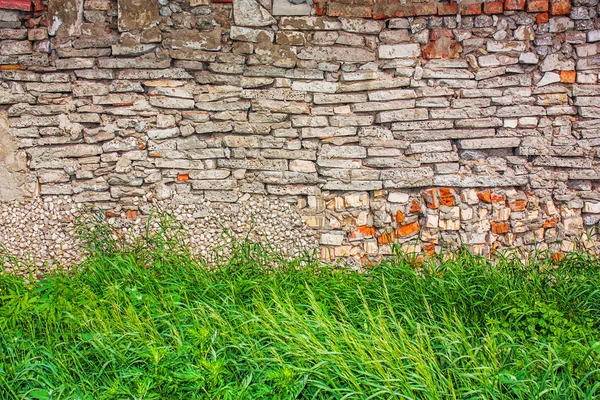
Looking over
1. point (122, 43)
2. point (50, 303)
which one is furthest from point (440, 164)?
point (50, 303)

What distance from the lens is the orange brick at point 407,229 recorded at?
438cm

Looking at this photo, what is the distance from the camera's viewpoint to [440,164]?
434 centimetres

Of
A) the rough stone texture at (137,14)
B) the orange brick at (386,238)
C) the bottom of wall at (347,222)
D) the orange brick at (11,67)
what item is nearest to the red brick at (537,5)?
the bottom of wall at (347,222)

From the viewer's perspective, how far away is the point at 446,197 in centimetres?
436

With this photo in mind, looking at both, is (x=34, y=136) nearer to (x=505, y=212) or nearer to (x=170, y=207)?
(x=170, y=207)

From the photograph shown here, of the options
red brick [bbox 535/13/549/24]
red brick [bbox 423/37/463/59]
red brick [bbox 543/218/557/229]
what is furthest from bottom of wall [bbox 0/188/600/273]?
red brick [bbox 535/13/549/24]

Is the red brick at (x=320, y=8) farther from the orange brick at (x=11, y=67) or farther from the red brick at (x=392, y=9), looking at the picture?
the orange brick at (x=11, y=67)

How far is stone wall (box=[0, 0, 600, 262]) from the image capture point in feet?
13.6

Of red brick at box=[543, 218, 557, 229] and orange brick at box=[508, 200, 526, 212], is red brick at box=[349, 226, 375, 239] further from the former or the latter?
red brick at box=[543, 218, 557, 229]

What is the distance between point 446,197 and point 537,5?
1.55 meters

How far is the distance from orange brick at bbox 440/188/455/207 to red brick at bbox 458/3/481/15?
1.32 m

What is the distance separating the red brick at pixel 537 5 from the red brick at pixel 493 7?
200 mm

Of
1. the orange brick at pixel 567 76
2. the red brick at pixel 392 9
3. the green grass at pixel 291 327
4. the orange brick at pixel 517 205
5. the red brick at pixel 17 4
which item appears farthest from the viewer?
the orange brick at pixel 517 205

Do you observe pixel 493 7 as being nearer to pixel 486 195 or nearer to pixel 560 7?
pixel 560 7
